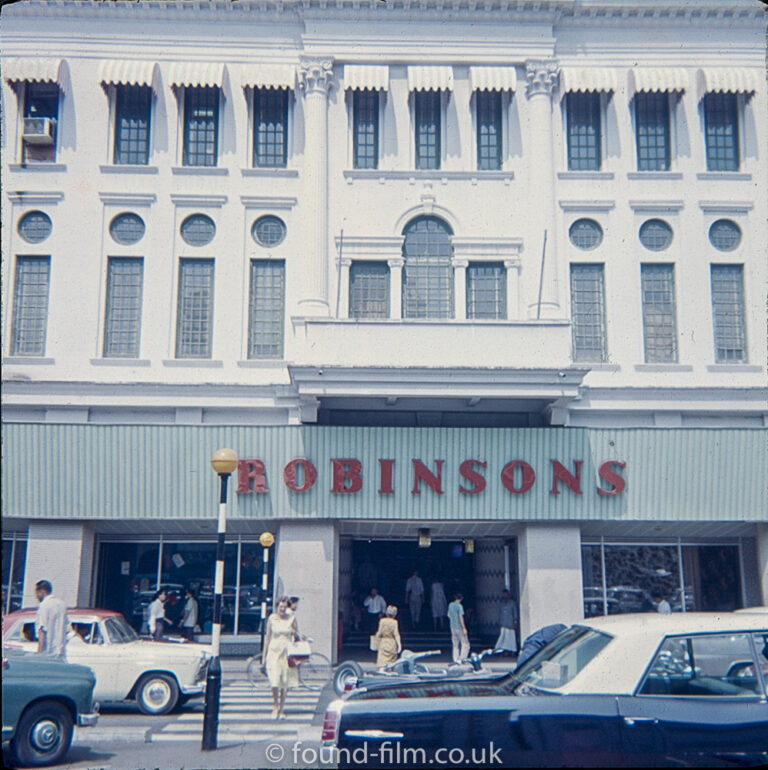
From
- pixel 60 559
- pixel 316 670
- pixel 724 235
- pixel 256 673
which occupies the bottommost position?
pixel 316 670

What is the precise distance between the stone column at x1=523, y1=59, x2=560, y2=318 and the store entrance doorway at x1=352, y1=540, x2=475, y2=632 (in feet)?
24.0

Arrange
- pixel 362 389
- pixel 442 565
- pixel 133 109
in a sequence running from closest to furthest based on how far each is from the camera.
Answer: pixel 362 389 → pixel 133 109 → pixel 442 565

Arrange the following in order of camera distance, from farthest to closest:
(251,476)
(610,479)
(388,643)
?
(610,479)
(251,476)
(388,643)

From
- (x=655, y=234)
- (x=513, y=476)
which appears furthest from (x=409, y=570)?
(x=655, y=234)

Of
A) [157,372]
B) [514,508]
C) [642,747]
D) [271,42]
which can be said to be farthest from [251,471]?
[642,747]

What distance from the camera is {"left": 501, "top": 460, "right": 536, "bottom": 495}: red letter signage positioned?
793 inches

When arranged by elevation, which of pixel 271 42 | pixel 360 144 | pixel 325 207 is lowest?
pixel 325 207

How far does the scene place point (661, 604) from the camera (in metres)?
19.9

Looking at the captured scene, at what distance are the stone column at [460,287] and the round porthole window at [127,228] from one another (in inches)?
299

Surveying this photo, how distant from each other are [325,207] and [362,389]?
496 cm

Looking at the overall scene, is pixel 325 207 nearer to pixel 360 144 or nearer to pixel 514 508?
pixel 360 144

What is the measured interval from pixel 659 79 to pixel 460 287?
22.7 ft

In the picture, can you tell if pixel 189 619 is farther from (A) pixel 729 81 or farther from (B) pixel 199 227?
(A) pixel 729 81

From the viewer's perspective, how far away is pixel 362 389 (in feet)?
61.9
